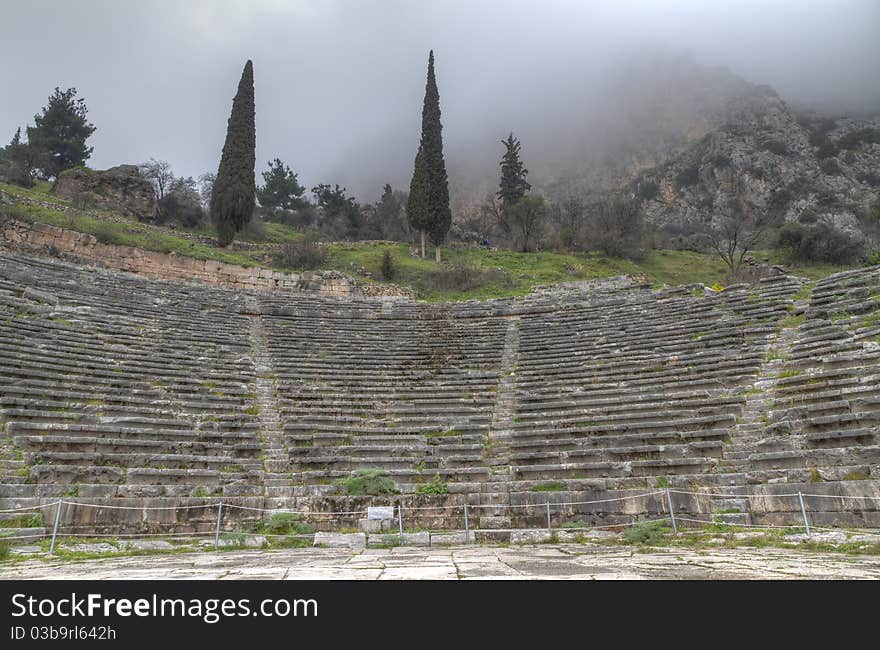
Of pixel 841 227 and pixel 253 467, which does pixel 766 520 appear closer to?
pixel 253 467

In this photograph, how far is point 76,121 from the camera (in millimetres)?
43062

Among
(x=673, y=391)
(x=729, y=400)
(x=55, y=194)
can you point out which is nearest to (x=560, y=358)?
(x=673, y=391)

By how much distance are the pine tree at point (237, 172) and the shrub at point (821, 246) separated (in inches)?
1350

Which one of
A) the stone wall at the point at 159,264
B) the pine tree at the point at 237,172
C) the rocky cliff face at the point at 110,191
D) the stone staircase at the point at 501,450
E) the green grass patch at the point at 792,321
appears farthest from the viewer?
the rocky cliff face at the point at 110,191

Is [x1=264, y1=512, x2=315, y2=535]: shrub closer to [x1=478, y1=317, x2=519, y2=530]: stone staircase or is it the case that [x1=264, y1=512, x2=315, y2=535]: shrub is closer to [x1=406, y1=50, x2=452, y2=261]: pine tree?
[x1=478, y1=317, x2=519, y2=530]: stone staircase

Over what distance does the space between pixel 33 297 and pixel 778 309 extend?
2100 cm

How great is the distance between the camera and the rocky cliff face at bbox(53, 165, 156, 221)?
33.9 m

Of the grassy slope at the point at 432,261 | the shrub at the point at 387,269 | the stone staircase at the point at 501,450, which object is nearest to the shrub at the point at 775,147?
the grassy slope at the point at 432,261

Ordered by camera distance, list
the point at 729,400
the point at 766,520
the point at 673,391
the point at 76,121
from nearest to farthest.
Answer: the point at 766,520
the point at 729,400
the point at 673,391
the point at 76,121

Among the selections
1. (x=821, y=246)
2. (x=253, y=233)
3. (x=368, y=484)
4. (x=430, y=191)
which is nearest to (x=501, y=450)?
(x=368, y=484)

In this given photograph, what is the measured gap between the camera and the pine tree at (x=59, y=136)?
42.0 m

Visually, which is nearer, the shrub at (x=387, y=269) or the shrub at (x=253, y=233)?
the shrub at (x=387, y=269)

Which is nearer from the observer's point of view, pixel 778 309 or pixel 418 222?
pixel 778 309

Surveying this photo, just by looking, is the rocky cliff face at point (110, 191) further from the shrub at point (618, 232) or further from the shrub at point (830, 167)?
the shrub at point (830, 167)
